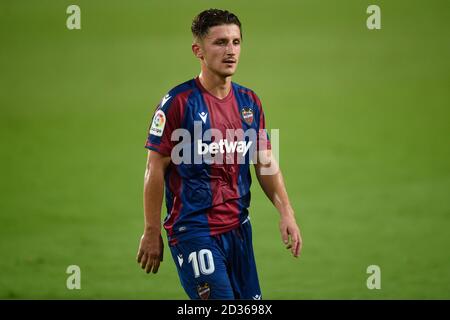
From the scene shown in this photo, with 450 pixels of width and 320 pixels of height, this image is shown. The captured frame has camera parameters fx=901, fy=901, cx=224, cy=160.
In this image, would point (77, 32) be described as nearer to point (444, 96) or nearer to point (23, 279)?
point (444, 96)

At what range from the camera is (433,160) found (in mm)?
10320

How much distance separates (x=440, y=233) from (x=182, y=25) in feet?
20.7

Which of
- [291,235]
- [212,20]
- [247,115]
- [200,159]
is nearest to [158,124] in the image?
[200,159]

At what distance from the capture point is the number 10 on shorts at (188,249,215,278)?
4535mm

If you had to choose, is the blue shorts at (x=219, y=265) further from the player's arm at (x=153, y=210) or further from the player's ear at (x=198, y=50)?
the player's ear at (x=198, y=50)

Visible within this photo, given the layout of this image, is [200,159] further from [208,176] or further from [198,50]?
[198,50]

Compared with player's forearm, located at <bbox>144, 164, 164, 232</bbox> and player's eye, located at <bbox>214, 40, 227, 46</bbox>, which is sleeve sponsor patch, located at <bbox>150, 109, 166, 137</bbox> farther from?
player's eye, located at <bbox>214, 40, 227, 46</bbox>

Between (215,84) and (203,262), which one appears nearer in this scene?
(203,262)

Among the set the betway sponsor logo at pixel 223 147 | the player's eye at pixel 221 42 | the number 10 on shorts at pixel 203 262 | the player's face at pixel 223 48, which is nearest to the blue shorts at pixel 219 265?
the number 10 on shorts at pixel 203 262

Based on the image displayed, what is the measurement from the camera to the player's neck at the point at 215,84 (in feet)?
15.4

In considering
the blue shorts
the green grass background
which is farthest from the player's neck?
the green grass background

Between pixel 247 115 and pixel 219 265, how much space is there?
2.65 ft

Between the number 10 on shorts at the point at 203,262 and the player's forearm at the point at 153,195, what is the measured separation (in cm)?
24

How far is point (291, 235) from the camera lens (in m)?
4.70
